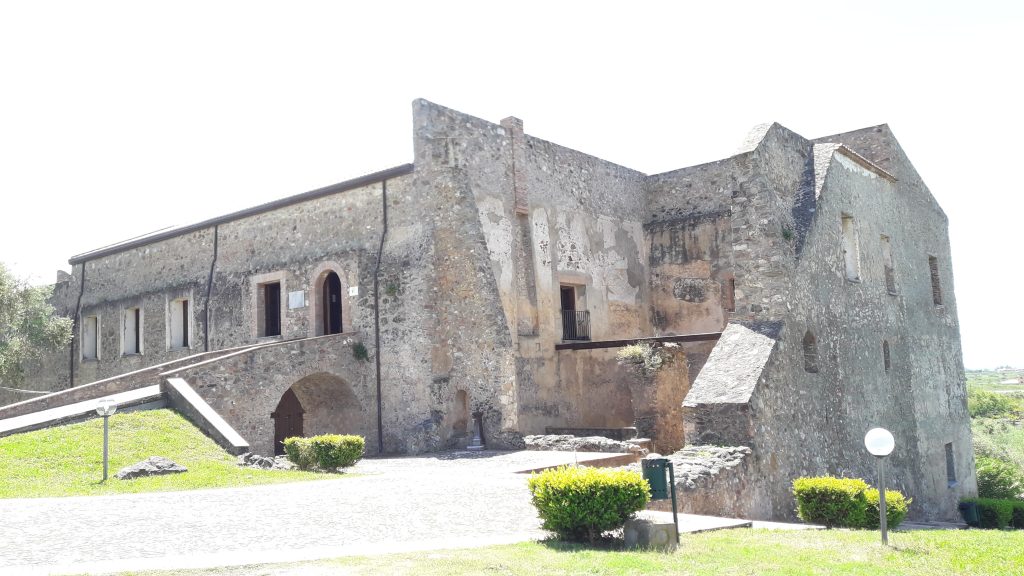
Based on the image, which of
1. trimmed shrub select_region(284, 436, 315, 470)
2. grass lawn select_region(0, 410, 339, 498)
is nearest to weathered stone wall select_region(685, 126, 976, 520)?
trimmed shrub select_region(284, 436, 315, 470)

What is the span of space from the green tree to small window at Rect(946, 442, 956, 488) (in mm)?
25494

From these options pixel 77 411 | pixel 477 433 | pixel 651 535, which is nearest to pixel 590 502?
pixel 651 535

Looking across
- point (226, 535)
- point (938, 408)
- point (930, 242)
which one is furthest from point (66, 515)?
point (930, 242)

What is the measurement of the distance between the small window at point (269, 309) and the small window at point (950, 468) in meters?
16.9

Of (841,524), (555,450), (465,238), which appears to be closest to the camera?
(841,524)

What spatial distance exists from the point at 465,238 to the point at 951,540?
449 inches

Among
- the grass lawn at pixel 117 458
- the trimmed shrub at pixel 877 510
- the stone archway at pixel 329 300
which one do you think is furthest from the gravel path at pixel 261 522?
the stone archway at pixel 329 300

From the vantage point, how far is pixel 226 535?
26.1 ft

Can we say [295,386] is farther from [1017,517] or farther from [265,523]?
[1017,517]

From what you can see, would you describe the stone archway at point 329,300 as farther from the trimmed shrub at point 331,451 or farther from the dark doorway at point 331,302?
the trimmed shrub at point 331,451

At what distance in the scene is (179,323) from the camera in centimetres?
2497

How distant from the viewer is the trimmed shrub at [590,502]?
7742 millimetres

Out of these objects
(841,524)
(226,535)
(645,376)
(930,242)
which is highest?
(930,242)

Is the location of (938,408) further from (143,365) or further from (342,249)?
(143,365)
